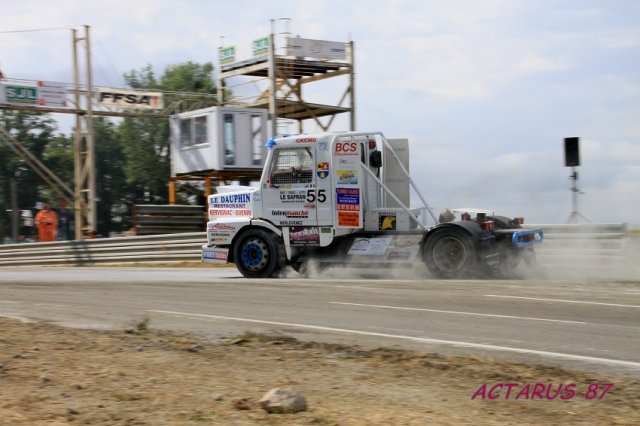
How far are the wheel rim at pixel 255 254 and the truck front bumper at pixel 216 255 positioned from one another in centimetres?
40

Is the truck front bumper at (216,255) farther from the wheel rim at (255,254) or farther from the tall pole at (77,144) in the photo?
the tall pole at (77,144)

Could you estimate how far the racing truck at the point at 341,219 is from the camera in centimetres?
1427

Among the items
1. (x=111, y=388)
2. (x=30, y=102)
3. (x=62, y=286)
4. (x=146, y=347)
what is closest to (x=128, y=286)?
(x=62, y=286)

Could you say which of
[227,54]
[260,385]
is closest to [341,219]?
[260,385]

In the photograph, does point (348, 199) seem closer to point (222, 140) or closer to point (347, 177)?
point (347, 177)

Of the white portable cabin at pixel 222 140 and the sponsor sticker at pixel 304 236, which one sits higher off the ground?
the white portable cabin at pixel 222 140

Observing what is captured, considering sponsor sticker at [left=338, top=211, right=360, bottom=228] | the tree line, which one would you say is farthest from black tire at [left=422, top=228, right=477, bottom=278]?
the tree line

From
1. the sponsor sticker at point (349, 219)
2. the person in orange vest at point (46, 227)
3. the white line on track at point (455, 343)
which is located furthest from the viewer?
the person in orange vest at point (46, 227)

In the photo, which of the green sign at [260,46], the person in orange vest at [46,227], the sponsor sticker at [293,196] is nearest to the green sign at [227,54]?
the green sign at [260,46]

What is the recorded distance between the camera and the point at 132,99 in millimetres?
37406

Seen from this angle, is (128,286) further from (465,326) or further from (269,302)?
(465,326)

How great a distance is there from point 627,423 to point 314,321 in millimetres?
4776

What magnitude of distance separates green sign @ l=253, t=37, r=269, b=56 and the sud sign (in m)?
5.33

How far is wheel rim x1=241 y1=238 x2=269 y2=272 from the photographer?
1548 cm
